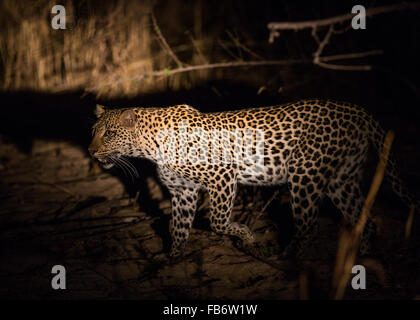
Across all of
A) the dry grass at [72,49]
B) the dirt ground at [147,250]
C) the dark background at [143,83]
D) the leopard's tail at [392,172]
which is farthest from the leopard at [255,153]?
the dry grass at [72,49]

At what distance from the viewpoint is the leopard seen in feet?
14.3

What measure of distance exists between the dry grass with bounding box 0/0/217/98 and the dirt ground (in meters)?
2.30

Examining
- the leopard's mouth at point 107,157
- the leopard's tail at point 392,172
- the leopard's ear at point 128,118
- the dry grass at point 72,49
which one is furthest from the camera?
the dry grass at point 72,49

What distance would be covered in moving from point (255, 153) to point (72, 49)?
5678 mm

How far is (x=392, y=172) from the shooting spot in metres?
4.34

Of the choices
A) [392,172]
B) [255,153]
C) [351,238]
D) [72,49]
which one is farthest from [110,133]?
[72,49]

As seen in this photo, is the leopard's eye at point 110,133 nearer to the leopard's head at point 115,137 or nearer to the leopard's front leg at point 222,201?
the leopard's head at point 115,137

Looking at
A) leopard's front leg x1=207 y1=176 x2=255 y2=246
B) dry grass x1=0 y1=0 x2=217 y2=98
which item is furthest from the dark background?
leopard's front leg x1=207 y1=176 x2=255 y2=246

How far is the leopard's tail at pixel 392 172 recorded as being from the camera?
429 centimetres

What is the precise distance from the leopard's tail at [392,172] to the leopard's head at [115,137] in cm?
263

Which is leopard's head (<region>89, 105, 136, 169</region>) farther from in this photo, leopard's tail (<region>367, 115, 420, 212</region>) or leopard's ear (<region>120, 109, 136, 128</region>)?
leopard's tail (<region>367, 115, 420, 212</region>)
